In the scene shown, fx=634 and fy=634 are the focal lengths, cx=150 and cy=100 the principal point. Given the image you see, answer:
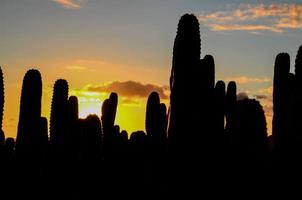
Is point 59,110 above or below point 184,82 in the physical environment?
below

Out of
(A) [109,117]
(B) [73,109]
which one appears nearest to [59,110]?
(B) [73,109]

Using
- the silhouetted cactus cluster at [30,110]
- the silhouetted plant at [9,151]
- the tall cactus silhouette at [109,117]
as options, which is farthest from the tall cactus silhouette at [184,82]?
the tall cactus silhouette at [109,117]

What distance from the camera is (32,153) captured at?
24.7 metres

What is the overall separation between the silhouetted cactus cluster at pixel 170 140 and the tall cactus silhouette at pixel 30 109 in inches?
1.6

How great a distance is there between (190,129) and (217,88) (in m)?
10.8

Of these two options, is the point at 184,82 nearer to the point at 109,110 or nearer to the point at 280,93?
the point at 280,93

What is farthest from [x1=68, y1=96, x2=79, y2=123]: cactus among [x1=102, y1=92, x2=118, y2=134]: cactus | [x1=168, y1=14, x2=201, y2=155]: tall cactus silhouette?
[x1=168, y1=14, x2=201, y2=155]: tall cactus silhouette

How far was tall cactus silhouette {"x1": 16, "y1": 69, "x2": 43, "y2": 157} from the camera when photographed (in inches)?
987

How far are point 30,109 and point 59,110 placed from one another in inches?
105

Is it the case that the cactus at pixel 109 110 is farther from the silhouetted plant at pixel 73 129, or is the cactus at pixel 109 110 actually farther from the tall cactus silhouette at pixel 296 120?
the tall cactus silhouette at pixel 296 120

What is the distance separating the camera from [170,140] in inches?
698

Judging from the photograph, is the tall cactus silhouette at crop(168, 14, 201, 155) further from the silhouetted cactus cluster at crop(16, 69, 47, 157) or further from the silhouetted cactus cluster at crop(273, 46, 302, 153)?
the silhouetted cactus cluster at crop(16, 69, 47, 157)

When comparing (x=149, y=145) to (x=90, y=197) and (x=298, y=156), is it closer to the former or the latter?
(x=90, y=197)

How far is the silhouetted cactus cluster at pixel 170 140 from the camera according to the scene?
56.0ft
